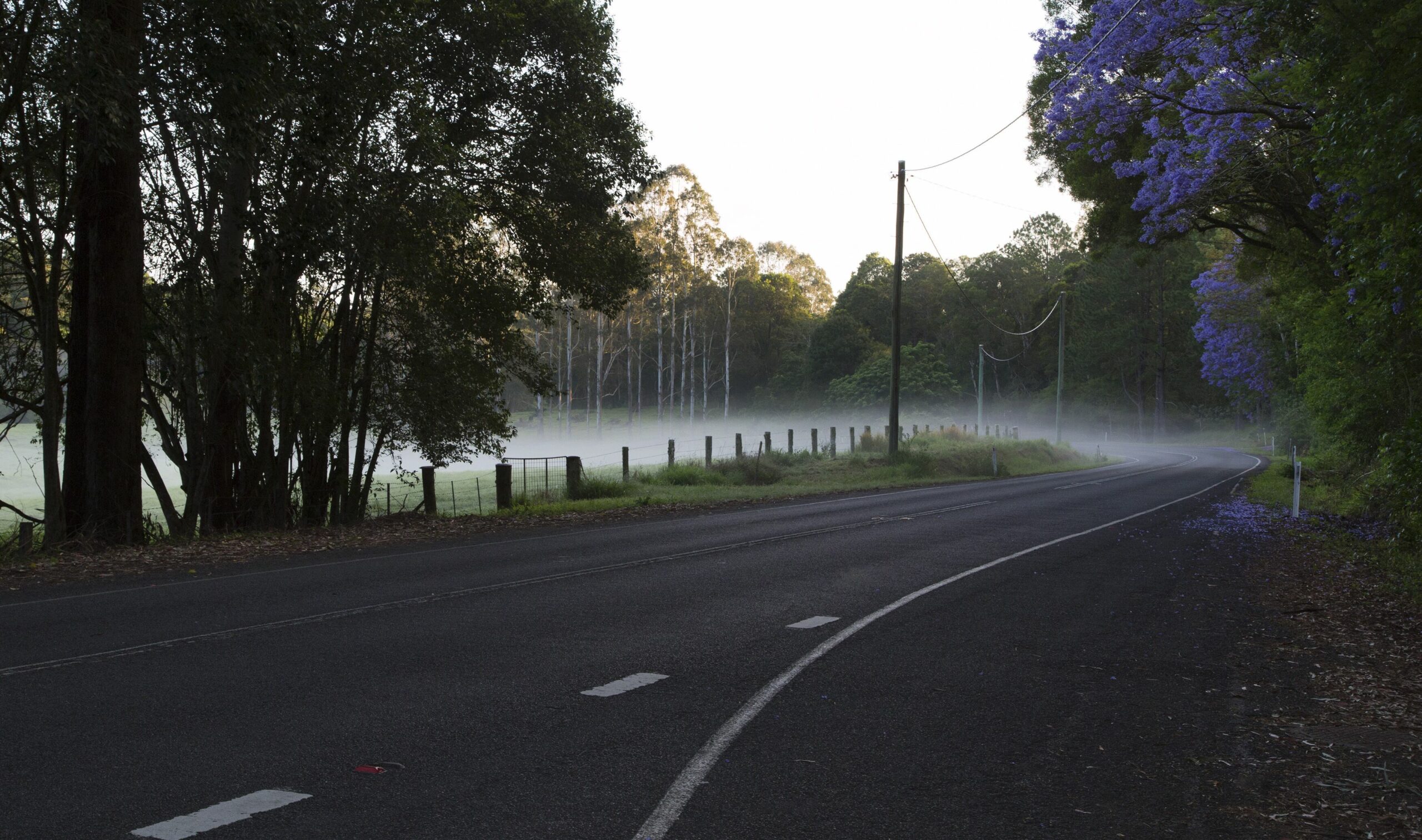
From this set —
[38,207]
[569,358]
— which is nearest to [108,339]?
[38,207]

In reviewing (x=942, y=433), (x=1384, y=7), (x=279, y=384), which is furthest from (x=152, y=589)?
(x=942, y=433)

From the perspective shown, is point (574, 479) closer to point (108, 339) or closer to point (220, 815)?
point (108, 339)

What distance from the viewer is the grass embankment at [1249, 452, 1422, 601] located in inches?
474

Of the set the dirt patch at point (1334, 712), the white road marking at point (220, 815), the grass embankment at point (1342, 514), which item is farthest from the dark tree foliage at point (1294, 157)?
the white road marking at point (220, 815)

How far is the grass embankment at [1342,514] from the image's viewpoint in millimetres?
12039

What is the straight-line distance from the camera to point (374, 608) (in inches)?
362

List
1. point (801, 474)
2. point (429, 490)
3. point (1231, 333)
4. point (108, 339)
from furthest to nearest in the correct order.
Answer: point (1231, 333), point (801, 474), point (429, 490), point (108, 339)

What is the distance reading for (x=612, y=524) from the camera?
17.5 meters

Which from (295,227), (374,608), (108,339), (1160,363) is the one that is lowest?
(374,608)

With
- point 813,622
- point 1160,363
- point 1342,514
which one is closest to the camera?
point 813,622

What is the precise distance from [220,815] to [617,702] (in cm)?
239

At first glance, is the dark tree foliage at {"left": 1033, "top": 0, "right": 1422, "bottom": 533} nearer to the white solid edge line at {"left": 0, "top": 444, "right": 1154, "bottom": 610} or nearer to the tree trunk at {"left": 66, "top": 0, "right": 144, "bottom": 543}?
the white solid edge line at {"left": 0, "top": 444, "right": 1154, "bottom": 610}

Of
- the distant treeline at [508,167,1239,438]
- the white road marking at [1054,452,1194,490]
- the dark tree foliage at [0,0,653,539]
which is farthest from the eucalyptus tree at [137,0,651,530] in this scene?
the distant treeline at [508,167,1239,438]

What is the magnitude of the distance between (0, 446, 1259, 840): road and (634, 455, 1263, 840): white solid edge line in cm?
2
